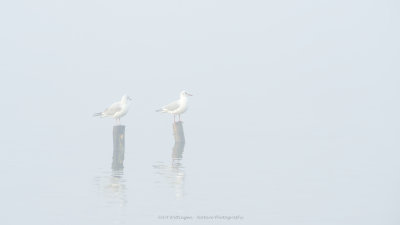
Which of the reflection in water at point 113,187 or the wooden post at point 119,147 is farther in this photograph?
the wooden post at point 119,147

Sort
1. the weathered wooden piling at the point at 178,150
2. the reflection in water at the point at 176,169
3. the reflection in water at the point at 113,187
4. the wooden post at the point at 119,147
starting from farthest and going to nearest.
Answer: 1. the weathered wooden piling at the point at 178,150
2. the wooden post at the point at 119,147
3. the reflection in water at the point at 176,169
4. the reflection in water at the point at 113,187

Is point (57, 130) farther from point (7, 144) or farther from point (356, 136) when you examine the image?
point (356, 136)

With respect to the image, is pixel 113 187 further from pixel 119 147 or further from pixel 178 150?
pixel 178 150

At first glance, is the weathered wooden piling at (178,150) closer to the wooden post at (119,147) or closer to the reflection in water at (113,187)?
the wooden post at (119,147)

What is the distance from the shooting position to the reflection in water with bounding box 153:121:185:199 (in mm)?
20513

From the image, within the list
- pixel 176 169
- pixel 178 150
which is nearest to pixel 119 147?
pixel 176 169

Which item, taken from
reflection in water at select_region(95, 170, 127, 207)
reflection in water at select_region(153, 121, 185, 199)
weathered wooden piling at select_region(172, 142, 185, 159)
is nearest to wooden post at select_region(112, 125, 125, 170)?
reflection in water at select_region(95, 170, 127, 207)

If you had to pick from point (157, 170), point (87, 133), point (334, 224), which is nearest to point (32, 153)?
point (157, 170)

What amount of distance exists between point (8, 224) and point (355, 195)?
7.50 metres

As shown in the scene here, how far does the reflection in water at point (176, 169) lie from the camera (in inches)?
808

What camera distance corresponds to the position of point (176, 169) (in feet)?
79.3

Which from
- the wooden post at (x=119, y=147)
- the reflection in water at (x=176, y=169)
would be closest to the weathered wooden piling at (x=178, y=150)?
the reflection in water at (x=176, y=169)

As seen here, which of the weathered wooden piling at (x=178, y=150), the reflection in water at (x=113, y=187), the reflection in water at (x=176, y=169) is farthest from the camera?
the weathered wooden piling at (x=178, y=150)

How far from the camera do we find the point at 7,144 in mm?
34000
